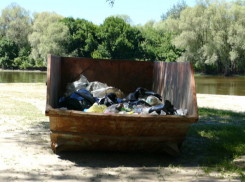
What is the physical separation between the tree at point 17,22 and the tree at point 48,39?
26.6 ft

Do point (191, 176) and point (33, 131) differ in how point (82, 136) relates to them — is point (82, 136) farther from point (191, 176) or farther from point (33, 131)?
point (33, 131)

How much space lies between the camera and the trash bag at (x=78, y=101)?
6023mm

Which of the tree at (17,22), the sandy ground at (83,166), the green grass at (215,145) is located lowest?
the sandy ground at (83,166)

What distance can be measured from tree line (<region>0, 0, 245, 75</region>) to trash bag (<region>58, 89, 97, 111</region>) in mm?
49474

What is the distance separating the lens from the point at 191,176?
14.7 ft

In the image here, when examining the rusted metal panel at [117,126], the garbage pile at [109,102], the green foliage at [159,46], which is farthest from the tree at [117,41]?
the rusted metal panel at [117,126]

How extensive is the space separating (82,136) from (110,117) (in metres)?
0.61

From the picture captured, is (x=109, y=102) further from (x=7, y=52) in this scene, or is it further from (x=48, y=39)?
(x=7, y=52)

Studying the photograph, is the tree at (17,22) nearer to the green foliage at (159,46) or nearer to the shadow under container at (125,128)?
the green foliage at (159,46)

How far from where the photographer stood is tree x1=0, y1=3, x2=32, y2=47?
81875 mm

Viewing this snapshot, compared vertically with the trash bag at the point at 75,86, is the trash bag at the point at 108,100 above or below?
below

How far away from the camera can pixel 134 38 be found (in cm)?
7431

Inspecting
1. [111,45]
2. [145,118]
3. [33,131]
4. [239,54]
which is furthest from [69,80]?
[111,45]

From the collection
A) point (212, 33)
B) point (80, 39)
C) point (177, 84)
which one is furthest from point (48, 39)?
point (177, 84)
